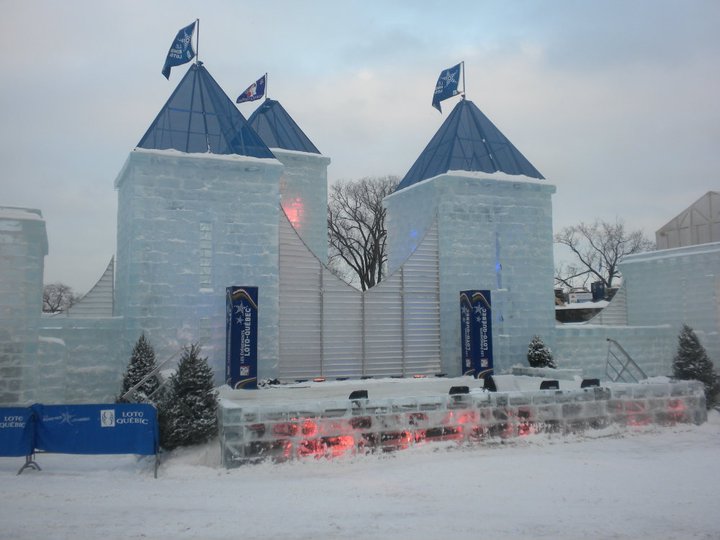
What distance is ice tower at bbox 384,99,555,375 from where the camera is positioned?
20406 millimetres

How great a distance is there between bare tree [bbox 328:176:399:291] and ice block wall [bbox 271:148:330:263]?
17536mm

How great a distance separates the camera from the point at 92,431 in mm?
10852

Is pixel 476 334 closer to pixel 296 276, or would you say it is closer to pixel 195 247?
pixel 296 276

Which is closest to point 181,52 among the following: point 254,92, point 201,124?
point 201,124

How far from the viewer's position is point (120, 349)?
17.0 meters

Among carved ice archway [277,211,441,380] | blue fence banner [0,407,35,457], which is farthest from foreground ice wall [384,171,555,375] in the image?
blue fence banner [0,407,35,457]

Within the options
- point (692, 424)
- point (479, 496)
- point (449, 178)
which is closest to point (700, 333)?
point (692, 424)

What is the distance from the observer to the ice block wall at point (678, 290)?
73.9 feet

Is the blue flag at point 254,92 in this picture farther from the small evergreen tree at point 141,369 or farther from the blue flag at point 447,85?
the small evergreen tree at point 141,369

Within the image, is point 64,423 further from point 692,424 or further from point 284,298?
point 692,424

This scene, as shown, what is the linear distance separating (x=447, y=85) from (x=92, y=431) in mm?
17355

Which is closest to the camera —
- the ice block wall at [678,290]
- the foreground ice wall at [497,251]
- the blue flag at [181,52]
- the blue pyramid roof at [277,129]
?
the blue flag at [181,52]

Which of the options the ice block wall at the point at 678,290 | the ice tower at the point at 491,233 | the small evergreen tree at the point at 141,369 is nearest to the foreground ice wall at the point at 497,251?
the ice tower at the point at 491,233

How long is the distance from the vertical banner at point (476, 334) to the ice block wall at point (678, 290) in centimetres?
854
